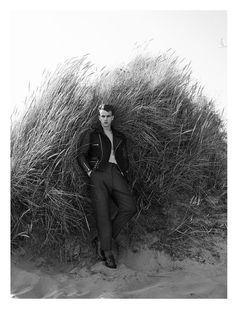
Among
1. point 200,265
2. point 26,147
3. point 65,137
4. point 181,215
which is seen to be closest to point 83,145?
point 65,137

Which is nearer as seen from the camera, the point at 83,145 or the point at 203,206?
the point at 83,145

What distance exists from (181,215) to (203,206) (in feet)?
1.09

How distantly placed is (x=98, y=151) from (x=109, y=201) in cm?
55

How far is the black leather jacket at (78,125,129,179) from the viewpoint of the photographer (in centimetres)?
446

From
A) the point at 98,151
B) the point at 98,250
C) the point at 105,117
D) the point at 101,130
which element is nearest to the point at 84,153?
the point at 98,151

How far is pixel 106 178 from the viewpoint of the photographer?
14.7 feet

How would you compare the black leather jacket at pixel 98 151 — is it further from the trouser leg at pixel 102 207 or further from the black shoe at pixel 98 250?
the black shoe at pixel 98 250

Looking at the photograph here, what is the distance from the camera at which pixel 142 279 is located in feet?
14.5

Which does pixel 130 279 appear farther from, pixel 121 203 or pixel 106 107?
pixel 106 107

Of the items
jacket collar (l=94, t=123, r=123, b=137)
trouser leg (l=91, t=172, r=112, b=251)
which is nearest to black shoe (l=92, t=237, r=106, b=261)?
trouser leg (l=91, t=172, r=112, b=251)

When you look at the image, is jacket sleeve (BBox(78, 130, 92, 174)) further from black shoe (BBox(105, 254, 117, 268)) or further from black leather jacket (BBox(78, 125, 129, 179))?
black shoe (BBox(105, 254, 117, 268))

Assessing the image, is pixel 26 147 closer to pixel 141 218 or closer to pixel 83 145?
pixel 83 145

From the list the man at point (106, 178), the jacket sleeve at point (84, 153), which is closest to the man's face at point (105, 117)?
the man at point (106, 178)

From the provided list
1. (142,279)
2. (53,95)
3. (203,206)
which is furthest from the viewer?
(203,206)
